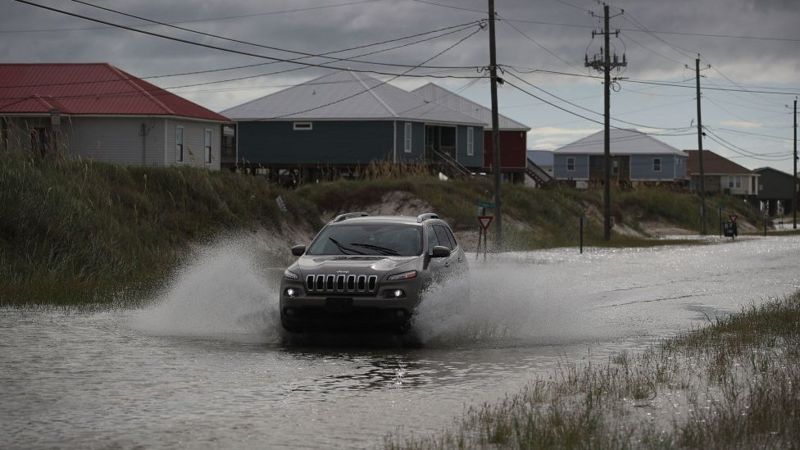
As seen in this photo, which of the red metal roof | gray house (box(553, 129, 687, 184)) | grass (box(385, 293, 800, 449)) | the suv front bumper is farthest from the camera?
gray house (box(553, 129, 687, 184))

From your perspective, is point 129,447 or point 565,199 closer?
point 129,447

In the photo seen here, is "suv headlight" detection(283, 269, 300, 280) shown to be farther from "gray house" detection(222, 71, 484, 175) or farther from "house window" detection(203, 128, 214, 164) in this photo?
"gray house" detection(222, 71, 484, 175)

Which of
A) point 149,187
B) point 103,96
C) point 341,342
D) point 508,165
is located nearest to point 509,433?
point 341,342

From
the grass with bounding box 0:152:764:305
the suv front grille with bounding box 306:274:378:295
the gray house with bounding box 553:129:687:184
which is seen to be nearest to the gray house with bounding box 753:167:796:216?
the gray house with bounding box 553:129:687:184

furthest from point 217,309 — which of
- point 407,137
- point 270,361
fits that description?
point 407,137

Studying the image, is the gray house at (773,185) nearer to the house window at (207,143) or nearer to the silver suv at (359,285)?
the house window at (207,143)

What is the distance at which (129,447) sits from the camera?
9562 millimetres

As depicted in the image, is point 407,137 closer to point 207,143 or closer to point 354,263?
point 207,143

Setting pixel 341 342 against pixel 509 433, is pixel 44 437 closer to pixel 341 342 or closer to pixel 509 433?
pixel 509 433

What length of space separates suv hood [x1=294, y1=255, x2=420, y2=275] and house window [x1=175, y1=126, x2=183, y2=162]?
131 feet

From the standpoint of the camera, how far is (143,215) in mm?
34594

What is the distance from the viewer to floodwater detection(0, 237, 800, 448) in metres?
10.5

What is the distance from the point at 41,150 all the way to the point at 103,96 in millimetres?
22809

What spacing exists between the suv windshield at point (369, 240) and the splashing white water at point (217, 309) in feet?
4.46
